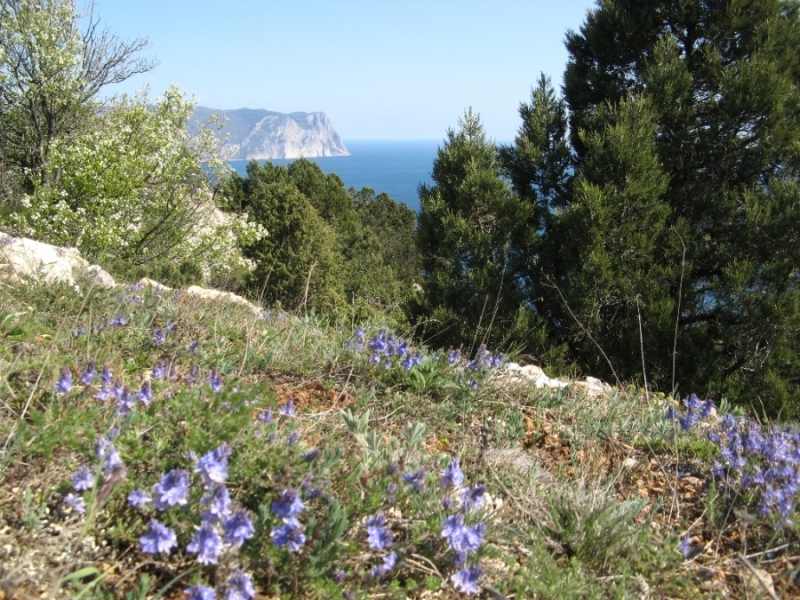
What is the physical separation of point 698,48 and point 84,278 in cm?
1213

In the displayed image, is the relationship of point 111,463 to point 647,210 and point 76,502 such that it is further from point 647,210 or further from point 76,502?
point 647,210

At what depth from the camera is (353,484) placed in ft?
6.86

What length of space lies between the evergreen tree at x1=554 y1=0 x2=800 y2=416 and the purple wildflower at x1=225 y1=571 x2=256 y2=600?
978cm

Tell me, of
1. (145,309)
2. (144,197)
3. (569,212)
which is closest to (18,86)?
(144,197)

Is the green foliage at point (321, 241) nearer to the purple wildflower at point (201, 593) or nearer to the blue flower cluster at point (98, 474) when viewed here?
the blue flower cluster at point (98, 474)

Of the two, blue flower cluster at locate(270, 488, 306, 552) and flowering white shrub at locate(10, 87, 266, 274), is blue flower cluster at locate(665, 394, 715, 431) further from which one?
flowering white shrub at locate(10, 87, 266, 274)

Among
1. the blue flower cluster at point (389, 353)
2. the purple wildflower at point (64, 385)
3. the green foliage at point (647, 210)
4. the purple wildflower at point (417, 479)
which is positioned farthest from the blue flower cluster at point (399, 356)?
the green foliage at point (647, 210)

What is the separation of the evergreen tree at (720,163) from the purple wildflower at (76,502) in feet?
32.4

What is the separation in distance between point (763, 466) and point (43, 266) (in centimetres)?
454

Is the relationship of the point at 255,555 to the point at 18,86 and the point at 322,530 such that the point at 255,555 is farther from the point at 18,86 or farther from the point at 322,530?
the point at 18,86

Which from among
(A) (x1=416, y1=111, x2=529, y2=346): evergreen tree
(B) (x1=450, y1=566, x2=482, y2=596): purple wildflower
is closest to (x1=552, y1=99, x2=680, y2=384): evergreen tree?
(A) (x1=416, y1=111, x2=529, y2=346): evergreen tree

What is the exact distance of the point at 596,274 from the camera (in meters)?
10.9

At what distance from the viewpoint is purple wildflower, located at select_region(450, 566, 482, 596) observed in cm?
177

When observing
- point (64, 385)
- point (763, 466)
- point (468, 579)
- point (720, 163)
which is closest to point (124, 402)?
point (64, 385)
